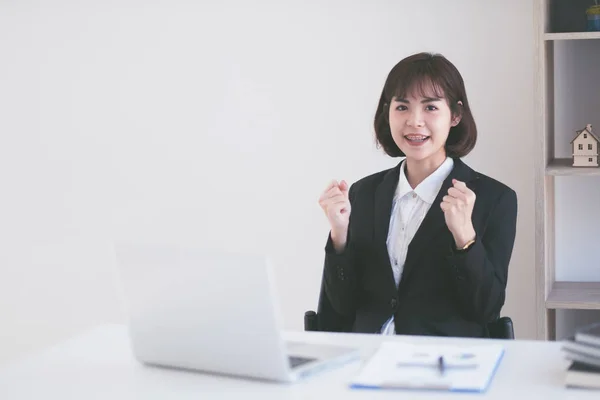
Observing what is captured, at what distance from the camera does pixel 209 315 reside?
6.21 feet

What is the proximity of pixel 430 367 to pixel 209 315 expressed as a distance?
1.43 ft

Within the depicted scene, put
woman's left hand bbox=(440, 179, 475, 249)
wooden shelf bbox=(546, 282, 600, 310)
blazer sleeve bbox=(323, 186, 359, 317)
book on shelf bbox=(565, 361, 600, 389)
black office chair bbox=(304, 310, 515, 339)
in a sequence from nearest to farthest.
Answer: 1. book on shelf bbox=(565, 361, 600, 389)
2. woman's left hand bbox=(440, 179, 475, 249)
3. black office chair bbox=(304, 310, 515, 339)
4. blazer sleeve bbox=(323, 186, 359, 317)
5. wooden shelf bbox=(546, 282, 600, 310)

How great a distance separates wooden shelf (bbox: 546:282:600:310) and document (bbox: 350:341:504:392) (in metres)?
1.24

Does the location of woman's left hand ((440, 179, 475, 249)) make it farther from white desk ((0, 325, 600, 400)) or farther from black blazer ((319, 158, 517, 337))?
white desk ((0, 325, 600, 400))

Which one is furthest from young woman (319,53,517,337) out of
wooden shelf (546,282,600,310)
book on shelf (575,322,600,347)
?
book on shelf (575,322,600,347)

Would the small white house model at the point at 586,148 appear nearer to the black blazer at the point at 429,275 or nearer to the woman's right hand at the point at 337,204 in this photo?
the black blazer at the point at 429,275

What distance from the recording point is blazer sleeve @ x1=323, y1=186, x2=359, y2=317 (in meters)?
2.73

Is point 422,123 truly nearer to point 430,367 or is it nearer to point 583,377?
point 430,367

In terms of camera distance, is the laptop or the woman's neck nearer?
the laptop

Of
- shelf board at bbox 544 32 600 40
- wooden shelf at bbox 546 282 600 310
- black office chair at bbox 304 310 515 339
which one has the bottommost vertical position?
wooden shelf at bbox 546 282 600 310

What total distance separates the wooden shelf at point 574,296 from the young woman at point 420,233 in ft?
2.04

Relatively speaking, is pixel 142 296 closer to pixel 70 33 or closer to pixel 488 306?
pixel 488 306

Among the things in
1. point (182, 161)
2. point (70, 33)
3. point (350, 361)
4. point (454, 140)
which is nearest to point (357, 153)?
point (182, 161)

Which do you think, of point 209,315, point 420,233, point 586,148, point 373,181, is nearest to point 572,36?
point 586,148
